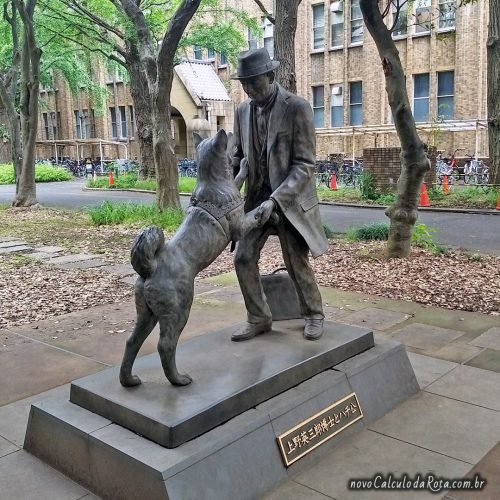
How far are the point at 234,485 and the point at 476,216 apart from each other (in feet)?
46.7

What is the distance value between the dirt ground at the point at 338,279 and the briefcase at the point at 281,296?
9.55ft

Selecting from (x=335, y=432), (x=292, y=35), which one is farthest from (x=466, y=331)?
(x=292, y=35)

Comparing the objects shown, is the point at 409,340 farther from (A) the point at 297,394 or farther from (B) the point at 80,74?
(B) the point at 80,74

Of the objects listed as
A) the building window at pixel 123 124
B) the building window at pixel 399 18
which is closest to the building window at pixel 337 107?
the building window at pixel 399 18

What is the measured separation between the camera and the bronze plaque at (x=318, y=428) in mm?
3684

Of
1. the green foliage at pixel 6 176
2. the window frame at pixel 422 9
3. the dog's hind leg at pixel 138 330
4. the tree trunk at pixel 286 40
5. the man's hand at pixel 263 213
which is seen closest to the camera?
the dog's hind leg at pixel 138 330

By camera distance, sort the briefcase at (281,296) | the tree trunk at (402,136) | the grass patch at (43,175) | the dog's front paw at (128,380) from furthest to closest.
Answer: the grass patch at (43,175) → the tree trunk at (402,136) → the briefcase at (281,296) → the dog's front paw at (128,380)

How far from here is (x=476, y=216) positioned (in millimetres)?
16141

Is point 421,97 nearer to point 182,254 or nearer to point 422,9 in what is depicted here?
point 422,9

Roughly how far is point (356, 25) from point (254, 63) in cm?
3014

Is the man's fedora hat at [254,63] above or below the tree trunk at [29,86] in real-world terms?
below

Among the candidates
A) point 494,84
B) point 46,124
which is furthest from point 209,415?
point 46,124

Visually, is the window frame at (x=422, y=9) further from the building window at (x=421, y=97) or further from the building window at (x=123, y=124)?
the building window at (x=123, y=124)

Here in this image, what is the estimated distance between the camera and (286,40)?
12.3 meters
